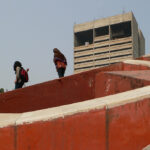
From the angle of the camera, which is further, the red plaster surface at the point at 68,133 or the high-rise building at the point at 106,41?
the high-rise building at the point at 106,41

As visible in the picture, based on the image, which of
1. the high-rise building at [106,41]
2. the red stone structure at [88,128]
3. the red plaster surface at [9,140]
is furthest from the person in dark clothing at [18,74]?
the high-rise building at [106,41]

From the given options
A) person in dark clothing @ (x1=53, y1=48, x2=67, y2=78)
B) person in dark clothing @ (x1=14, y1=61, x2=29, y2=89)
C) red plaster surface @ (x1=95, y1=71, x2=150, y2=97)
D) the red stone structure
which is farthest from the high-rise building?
the red stone structure

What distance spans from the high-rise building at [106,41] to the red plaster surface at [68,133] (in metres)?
87.3

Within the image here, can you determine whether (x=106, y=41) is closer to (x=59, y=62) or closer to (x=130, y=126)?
(x=59, y=62)

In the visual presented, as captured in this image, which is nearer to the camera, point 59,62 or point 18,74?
point 18,74

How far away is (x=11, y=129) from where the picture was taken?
2.37 meters

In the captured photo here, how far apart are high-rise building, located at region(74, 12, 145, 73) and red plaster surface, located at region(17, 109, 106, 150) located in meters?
87.3

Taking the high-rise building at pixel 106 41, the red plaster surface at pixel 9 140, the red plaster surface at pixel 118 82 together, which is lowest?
the red plaster surface at pixel 9 140

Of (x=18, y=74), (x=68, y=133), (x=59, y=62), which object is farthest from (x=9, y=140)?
(x=59, y=62)

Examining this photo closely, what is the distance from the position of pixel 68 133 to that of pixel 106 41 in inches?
3655

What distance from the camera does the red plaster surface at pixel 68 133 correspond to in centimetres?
224

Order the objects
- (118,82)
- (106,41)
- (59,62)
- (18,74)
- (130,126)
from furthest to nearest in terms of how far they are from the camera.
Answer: (106,41) < (59,62) < (18,74) < (118,82) < (130,126)

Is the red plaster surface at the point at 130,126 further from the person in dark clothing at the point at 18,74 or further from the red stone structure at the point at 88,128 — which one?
the person in dark clothing at the point at 18,74

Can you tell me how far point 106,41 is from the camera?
93375 mm
